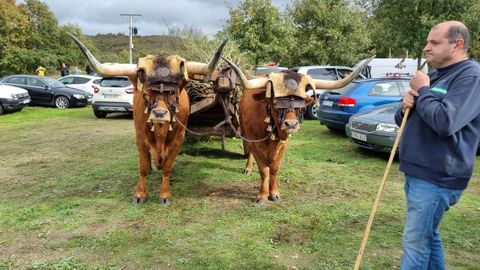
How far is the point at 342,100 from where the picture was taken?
38.1 ft

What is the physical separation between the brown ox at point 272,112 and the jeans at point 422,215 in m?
2.34

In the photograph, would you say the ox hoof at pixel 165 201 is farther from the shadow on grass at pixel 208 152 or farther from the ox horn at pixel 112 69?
the shadow on grass at pixel 208 152

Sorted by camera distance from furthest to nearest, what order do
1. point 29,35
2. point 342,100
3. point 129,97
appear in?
1. point 29,35
2. point 129,97
3. point 342,100

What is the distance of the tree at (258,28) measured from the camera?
2012 centimetres

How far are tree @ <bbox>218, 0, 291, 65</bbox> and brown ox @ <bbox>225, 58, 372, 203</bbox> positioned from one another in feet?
45.8

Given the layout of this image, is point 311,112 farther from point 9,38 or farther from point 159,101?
point 9,38

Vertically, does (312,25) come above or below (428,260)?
above

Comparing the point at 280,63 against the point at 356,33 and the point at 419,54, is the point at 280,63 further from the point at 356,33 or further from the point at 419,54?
the point at 419,54

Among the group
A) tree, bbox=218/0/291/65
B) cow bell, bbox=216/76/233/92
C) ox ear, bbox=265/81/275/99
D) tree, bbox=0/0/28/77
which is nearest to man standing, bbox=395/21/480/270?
ox ear, bbox=265/81/275/99

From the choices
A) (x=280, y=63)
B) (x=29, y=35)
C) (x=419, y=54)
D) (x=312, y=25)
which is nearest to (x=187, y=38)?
(x=419, y=54)

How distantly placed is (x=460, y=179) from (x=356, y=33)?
23019mm

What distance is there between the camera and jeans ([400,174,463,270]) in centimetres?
311

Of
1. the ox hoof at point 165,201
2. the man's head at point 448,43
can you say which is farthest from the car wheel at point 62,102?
the man's head at point 448,43

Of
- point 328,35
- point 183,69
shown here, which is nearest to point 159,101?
point 183,69
